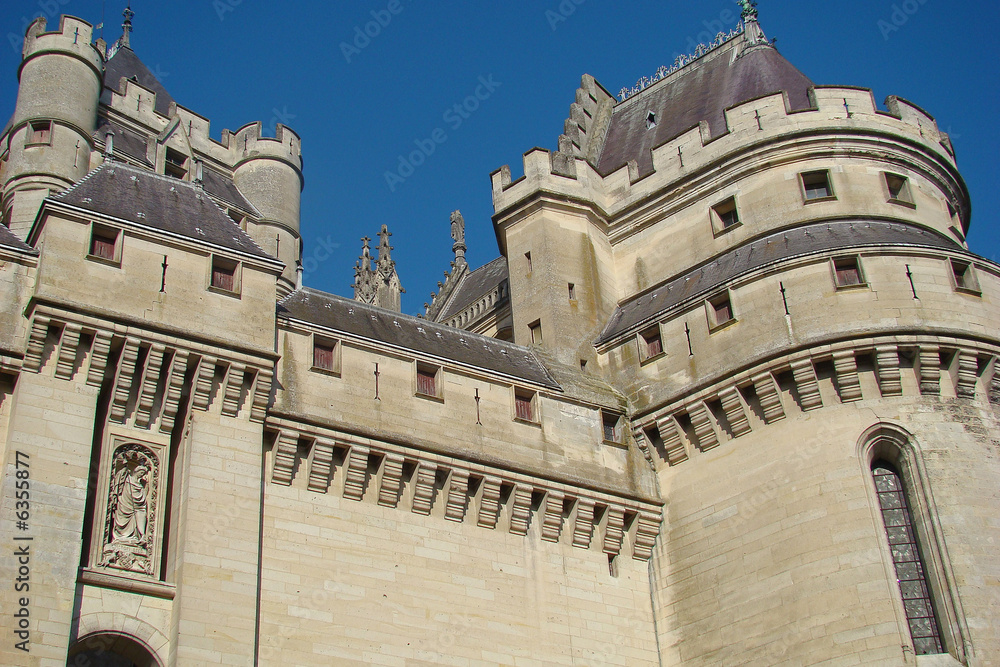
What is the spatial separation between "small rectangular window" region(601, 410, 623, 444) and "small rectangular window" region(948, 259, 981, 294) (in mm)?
6455

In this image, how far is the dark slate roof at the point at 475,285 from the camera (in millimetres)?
35281

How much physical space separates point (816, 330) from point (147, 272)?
436 inches

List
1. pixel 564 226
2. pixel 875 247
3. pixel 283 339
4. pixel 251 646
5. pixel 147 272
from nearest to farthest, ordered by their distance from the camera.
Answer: pixel 251 646 → pixel 147 272 → pixel 283 339 → pixel 875 247 → pixel 564 226

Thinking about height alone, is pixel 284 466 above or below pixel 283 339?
below

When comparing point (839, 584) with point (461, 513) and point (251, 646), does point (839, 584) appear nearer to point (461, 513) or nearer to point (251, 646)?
point (461, 513)

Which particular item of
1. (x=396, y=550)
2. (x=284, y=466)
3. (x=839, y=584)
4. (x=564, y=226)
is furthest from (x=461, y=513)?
(x=564, y=226)

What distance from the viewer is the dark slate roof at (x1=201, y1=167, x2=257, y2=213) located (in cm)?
2909

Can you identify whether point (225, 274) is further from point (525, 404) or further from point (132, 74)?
point (132, 74)

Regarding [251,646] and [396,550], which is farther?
[396,550]

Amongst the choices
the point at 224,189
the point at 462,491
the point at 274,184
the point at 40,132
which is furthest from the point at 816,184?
the point at 40,132

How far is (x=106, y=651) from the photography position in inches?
659

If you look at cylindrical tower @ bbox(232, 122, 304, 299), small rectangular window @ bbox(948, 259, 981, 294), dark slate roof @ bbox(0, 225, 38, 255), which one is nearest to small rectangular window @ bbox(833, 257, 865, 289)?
small rectangular window @ bbox(948, 259, 981, 294)

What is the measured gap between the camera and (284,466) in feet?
63.0

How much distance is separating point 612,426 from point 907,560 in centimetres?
589
